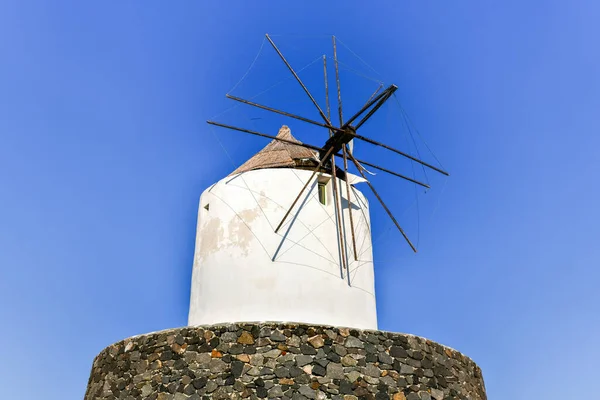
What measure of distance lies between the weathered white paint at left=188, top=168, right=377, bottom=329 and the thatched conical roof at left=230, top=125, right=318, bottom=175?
0.43 meters

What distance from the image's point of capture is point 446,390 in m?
8.02

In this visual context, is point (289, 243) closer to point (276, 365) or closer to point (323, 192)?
point (323, 192)

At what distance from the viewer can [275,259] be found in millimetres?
8844

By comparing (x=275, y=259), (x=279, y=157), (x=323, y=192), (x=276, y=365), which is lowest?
(x=276, y=365)

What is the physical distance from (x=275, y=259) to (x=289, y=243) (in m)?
0.36

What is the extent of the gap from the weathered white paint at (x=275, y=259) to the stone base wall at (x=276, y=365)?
0.96m

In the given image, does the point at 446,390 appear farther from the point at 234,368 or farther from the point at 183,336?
the point at 183,336

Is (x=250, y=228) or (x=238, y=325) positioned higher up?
(x=250, y=228)

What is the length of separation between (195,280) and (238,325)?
2.09 metres

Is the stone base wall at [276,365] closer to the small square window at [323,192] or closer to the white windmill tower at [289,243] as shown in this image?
the white windmill tower at [289,243]

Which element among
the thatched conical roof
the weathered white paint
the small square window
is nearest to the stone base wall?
the weathered white paint

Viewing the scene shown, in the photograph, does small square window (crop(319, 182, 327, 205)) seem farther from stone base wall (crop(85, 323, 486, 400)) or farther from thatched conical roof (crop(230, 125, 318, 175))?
stone base wall (crop(85, 323, 486, 400))

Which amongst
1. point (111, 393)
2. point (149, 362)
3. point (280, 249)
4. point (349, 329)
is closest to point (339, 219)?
point (280, 249)

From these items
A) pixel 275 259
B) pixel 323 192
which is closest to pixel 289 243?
pixel 275 259
